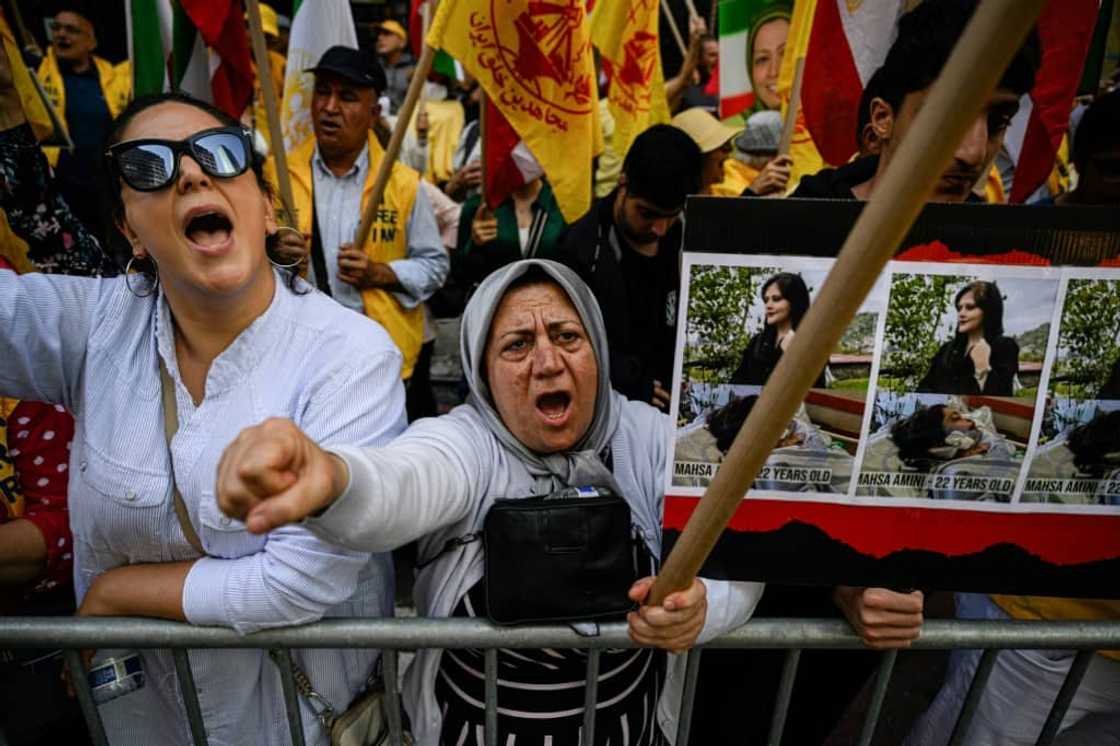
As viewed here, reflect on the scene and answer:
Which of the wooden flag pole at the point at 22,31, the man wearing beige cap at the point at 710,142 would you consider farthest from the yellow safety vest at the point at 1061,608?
the wooden flag pole at the point at 22,31

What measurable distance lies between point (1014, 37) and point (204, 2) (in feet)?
10.2

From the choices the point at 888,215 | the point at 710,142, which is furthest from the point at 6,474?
the point at 710,142

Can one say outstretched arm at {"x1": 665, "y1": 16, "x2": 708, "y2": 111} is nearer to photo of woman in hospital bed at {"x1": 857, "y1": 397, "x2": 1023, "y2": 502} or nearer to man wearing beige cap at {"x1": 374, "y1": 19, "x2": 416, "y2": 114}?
man wearing beige cap at {"x1": 374, "y1": 19, "x2": 416, "y2": 114}

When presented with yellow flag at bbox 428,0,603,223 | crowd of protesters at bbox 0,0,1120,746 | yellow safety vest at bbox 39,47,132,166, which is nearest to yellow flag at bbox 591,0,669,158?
yellow flag at bbox 428,0,603,223

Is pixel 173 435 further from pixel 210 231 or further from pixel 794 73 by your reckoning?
pixel 794 73

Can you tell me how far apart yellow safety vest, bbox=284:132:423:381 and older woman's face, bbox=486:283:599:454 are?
6.25 ft

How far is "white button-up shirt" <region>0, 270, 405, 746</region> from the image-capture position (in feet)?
4.34

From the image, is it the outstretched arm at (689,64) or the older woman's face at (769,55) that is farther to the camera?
the outstretched arm at (689,64)

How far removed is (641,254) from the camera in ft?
10.5

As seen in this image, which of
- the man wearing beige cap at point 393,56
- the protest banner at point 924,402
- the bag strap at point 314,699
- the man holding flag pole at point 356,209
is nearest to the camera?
the protest banner at point 924,402

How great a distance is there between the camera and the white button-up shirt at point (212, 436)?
4.34 ft

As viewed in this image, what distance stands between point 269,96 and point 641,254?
1663 millimetres

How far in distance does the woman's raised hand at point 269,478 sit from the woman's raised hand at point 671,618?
0.64 meters

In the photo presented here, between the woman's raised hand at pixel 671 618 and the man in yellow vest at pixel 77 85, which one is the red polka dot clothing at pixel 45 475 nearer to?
the woman's raised hand at pixel 671 618
